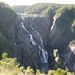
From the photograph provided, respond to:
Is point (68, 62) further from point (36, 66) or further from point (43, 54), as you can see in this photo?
point (36, 66)

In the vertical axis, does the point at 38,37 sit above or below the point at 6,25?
below

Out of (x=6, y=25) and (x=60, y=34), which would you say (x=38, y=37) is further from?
(x=6, y=25)

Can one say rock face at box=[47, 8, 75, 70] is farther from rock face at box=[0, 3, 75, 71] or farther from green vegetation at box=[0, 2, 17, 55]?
green vegetation at box=[0, 2, 17, 55]

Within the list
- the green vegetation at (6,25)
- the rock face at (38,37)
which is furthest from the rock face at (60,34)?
the green vegetation at (6,25)

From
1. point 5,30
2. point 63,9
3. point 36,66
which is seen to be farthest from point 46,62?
point 63,9

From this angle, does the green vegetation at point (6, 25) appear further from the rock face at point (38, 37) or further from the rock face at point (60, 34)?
the rock face at point (60, 34)

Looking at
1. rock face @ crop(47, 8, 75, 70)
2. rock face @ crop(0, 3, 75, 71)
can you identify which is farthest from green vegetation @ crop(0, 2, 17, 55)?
rock face @ crop(47, 8, 75, 70)

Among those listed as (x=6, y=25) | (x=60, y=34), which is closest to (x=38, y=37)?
(x=60, y=34)

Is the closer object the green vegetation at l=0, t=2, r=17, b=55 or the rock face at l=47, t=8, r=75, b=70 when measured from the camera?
the green vegetation at l=0, t=2, r=17, b=55
